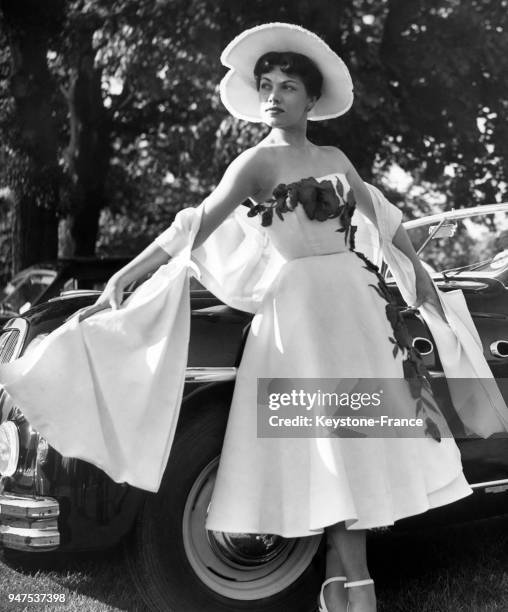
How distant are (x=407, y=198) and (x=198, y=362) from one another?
400 inches

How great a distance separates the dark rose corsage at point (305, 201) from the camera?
3.00m

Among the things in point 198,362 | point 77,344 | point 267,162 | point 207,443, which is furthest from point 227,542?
point 267,162

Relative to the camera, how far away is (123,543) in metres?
3.05

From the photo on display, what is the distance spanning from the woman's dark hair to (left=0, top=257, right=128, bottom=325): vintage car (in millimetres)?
3933

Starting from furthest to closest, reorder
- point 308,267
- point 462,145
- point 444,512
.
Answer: point 462,145, point 444,512, point 308,267

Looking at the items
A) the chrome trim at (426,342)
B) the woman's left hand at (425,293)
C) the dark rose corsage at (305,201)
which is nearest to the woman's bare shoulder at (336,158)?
the dark rose corsage at (305,201)

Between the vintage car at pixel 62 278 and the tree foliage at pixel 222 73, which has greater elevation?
the tree foliage at pixel 222 73

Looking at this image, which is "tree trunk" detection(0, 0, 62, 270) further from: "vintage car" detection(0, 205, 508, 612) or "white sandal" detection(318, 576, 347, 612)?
"white sandal" detection(318, 576, 347, 612)

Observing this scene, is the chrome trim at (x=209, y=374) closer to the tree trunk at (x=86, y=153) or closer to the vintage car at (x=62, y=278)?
the vintage car at (x=62, y=278)

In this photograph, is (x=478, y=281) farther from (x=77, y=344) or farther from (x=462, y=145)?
(x=462, y=145)

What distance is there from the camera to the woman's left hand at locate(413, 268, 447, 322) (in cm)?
344

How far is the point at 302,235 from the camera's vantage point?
3.05 meters

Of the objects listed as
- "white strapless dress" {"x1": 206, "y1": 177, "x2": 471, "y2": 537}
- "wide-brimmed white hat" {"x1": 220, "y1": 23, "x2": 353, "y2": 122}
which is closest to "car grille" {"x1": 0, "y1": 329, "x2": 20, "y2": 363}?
"white strapless dress" {"x1": 206, "y1": 177, "x2": 471, "y2": 537}

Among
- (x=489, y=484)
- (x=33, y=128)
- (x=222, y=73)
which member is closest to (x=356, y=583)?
(x=489, y=484)
